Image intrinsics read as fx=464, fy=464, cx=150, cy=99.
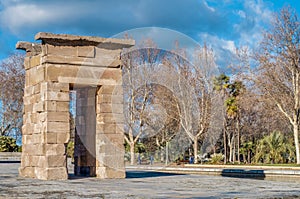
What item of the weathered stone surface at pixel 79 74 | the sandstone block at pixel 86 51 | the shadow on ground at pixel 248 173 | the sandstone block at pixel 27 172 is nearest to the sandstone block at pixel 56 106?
the weathered stone surface at pixel 79 74

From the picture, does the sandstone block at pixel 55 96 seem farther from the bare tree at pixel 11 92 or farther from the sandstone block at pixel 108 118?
the bare tree at pixel 11 92

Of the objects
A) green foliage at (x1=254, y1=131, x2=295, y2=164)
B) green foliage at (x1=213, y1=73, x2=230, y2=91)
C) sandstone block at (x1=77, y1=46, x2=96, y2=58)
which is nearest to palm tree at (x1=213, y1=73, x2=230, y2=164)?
green foliage at (x1=213, y1=73, x2=230, y2=91)

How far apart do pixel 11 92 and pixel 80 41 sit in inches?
1159

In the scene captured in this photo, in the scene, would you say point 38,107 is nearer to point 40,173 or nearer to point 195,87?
point 40,173

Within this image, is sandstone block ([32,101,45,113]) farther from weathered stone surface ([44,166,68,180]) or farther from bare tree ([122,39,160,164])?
bare tree ([122,39,160,164])

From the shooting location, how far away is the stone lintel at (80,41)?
1274cm

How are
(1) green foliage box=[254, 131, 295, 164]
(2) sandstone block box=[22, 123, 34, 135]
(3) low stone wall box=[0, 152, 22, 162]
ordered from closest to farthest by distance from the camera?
(2) sandstone block box=[22, 123, 34, 135], (3) low stone wall box=[0, 152, 22, 162], (1) green foliage box=[254, 131, 295, 164]

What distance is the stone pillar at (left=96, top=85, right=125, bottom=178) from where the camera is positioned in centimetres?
1357

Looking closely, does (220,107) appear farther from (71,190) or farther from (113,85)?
(71,190)

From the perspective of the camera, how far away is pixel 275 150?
32.2m

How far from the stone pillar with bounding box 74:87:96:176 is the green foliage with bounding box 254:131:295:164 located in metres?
20.2

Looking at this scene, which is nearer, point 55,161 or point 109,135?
point 55,161

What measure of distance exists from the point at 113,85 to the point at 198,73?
19124mm

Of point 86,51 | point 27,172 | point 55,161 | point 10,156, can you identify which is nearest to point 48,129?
point 55,161
